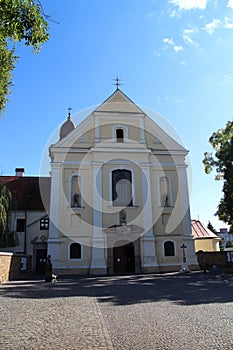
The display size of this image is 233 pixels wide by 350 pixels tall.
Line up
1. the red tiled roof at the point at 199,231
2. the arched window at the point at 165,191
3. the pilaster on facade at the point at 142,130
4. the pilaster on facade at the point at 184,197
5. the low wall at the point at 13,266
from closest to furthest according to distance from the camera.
Answer: 1. the low wall at the point at 13,266
2. the pilaster on facade at the point at 184,197
3. the arched window at the point at 165,191
4. the pilaster on facade at the point at 142,130
5. the red tiled roof at the point at 199,231

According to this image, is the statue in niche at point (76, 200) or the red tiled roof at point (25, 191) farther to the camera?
the red tiled roof at point (25, 191)

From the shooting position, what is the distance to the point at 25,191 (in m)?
32.6

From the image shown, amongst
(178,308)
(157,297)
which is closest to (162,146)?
(157,297)

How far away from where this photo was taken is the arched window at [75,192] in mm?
26297

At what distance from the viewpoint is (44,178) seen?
3531cm

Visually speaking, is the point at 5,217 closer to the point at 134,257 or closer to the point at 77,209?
the point at 77,209

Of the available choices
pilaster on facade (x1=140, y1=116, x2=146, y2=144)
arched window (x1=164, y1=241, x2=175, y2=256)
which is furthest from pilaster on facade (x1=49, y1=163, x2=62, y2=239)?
arched window (x1=164, y1=241, x2=175, y2=256)

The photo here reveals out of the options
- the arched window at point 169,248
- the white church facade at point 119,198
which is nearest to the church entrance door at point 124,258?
the white church facade at point 119,198

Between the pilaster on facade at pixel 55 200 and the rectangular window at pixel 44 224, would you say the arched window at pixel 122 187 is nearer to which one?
the pilaster on facade at pixel 55 200

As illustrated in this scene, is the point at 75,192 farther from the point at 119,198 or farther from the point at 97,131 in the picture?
the point at 97,131

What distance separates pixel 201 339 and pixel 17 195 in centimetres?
2791

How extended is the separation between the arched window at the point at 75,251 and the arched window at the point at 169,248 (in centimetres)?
670

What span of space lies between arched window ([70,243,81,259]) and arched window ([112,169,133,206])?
4280 millimetres

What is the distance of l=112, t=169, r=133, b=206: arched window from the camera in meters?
26.7
